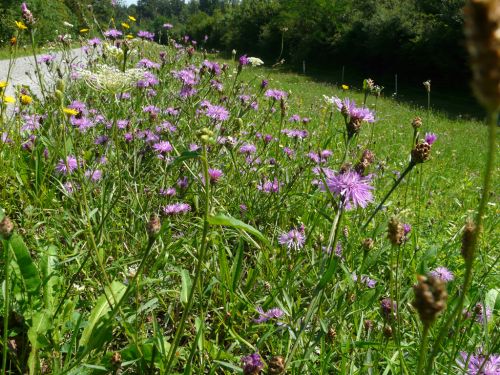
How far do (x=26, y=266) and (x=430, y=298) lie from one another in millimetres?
920

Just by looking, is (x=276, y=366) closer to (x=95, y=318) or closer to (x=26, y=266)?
(x=95, y=318)

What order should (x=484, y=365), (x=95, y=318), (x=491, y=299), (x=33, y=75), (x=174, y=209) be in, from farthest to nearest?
(x=33, y=75), (x=174, y=209), (x=491, y=299), (x=95, y=318), (x=484, y=365)

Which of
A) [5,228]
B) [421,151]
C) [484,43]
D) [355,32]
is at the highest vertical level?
[355,32]

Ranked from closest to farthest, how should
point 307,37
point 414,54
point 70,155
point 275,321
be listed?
point 275,321 < point 70,155 < point 414,54 < point 307,37

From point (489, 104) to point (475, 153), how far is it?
5798 millimetres

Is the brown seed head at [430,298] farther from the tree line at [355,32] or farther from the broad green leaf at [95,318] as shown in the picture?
the tree line at [355,32]

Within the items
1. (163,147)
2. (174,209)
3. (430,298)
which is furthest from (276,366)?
(163,147)

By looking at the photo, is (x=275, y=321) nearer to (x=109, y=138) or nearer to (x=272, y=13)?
(x=109, y=138)

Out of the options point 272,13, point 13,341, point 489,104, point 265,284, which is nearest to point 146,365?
point 13,341

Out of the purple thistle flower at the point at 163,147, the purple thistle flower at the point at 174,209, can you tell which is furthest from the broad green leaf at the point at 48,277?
the purple thistle flower at the point at 163,147

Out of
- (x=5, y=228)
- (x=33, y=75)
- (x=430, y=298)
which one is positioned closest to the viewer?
(x=430, y=298)

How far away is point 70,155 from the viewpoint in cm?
182

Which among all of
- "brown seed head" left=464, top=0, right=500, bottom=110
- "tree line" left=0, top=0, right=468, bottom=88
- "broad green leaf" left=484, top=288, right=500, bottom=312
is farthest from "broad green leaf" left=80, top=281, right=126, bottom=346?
"tree line" left=0, top=0, right=468, bottom=88

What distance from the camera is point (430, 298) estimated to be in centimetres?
42
